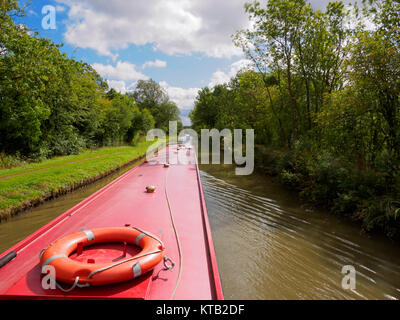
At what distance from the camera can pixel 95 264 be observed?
2557 mm

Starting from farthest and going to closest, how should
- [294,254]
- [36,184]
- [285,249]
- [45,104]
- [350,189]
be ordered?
[45,104], [36,184], [350,189], [285,249], [294,254]

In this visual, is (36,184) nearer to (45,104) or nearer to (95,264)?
(95,264)

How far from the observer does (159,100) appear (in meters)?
46.3

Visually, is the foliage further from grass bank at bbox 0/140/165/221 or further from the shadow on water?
the shadow on water

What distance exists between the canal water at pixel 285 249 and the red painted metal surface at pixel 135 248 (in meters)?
0.66

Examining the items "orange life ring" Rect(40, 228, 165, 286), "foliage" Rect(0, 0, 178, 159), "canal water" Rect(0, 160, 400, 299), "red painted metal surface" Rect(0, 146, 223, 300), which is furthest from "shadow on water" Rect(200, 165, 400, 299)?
"foliage" Rect(0, 0, 178, 159)

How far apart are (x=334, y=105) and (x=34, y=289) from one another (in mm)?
7322

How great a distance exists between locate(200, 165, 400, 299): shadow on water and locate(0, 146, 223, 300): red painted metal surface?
653 millimetres

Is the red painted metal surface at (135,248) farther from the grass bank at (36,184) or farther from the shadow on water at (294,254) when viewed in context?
the grass bank at (36,184)

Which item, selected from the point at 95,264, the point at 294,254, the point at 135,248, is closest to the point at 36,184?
the point at 135,248

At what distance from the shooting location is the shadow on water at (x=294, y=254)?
3488 mm

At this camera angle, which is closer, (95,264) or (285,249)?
(95,264)

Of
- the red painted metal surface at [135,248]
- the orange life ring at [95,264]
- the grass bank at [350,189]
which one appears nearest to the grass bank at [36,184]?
the red painted metal surface at [135,248]

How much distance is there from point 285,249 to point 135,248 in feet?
9.55
